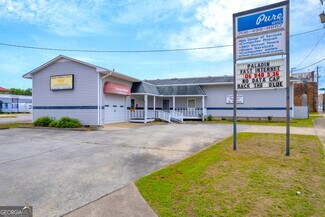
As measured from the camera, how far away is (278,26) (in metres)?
6.25

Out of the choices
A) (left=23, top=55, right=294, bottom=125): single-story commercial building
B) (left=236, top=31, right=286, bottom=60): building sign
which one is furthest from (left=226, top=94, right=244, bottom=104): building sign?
(left=236, top=31, right=286, bottom=60): building sign

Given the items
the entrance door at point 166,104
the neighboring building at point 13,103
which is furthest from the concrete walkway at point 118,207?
the neighboring building at point 13,103

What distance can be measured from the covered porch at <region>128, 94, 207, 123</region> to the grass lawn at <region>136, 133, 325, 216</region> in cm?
1315

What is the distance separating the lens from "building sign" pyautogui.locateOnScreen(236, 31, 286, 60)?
6.29m

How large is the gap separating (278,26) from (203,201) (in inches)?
226

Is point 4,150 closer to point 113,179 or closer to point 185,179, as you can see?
point 113,179

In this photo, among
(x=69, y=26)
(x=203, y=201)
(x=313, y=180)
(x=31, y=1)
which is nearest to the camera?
(x=203, y=201)

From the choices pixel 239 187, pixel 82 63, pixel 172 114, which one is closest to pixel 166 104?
pixel 172 114

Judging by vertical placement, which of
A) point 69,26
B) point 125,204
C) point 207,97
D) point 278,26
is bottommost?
point 125,204

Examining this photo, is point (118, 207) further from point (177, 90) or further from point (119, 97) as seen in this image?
point (177, 90)

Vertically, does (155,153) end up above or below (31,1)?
below

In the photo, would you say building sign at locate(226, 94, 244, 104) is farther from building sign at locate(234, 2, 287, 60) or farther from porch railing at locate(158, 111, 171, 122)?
building sign at locate(234, 2, 287, 60)

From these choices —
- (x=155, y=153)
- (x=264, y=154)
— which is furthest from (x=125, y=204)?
(x=264, y=154)

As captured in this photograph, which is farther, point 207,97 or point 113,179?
point 207,97
